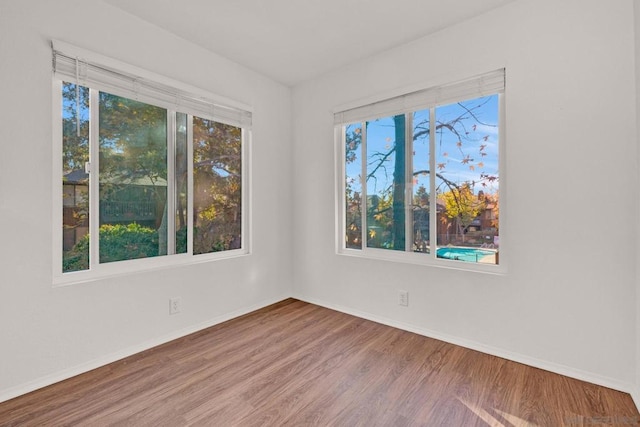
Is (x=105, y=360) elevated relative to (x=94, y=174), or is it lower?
lower

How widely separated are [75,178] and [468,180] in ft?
9.86

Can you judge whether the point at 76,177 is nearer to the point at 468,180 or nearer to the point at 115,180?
the point at 115,180

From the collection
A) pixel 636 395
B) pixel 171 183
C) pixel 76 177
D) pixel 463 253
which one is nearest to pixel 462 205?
pixel 463 253

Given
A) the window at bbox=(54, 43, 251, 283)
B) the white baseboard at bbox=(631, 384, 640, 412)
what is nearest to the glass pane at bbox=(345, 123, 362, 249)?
the window at bbox=(54, 43, 251, 283)

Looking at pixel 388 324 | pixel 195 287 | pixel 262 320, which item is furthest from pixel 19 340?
pixel 388 324

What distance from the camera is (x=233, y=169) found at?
10.6ft

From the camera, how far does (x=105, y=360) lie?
7.28ft

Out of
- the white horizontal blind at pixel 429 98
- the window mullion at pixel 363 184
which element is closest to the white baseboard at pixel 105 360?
the window mullion at pixel 363 184

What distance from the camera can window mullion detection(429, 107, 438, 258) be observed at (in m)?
2.72

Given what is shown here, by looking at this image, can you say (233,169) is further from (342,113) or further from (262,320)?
(262,320)

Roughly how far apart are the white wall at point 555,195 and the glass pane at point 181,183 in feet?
6.91

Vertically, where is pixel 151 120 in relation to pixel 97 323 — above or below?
above

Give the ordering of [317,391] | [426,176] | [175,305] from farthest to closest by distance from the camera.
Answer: [426,176] → [175,305] → [317,391]

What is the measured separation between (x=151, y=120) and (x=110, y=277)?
4.29 ft
